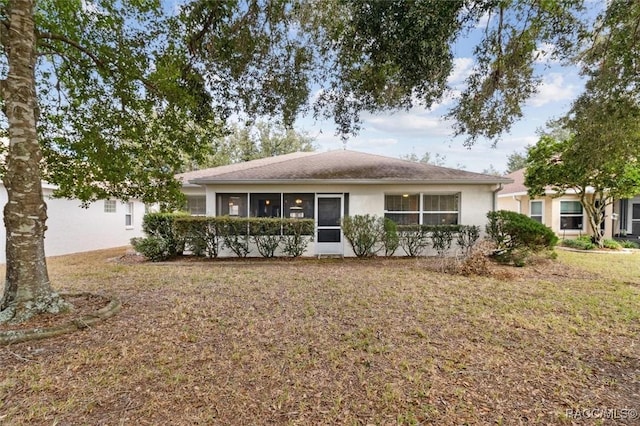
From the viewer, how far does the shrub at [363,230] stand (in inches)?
398

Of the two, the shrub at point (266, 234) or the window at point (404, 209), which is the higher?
the window at point (404, 209)

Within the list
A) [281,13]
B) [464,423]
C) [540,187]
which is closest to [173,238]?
[281,13]

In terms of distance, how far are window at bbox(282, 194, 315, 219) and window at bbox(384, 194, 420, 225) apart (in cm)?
282

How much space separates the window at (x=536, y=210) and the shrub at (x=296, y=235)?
14.3 m

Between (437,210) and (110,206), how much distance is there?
1463 cm

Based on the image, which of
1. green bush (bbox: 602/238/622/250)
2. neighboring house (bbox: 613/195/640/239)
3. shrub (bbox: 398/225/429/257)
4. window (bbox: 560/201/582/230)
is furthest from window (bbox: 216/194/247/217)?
neighboring house (bbox: 613/195/640/239)

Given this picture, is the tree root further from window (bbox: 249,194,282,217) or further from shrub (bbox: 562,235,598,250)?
shrub (bbox: 562,235,598,250)

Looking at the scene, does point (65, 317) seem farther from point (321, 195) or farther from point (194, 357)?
point (321, 195)

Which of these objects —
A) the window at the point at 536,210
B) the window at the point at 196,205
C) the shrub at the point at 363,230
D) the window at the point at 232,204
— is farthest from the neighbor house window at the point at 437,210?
the window at the point at 196,205

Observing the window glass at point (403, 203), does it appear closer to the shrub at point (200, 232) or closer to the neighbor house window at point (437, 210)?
the neighbor house window at point (437, 210)

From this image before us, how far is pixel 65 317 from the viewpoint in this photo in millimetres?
4469

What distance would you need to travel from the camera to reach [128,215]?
627 inches

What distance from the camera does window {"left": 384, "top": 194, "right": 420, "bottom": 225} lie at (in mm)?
11312

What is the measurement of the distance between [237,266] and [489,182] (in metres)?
8.88
